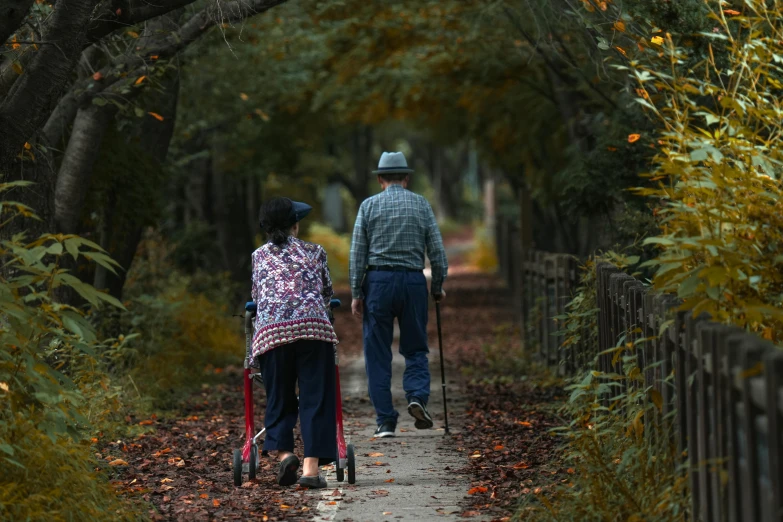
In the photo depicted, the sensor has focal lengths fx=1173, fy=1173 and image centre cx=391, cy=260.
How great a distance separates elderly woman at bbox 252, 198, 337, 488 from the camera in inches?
257

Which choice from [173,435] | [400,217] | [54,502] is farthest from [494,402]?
[54,502]

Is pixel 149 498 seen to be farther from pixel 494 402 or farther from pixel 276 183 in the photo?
pixel 276 183

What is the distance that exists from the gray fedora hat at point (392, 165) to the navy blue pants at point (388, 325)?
2.57 feet

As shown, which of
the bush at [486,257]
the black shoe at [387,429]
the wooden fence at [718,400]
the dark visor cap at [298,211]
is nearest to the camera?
the wooden fence at [718,400]

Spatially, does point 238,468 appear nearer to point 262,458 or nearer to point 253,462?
point 253,462

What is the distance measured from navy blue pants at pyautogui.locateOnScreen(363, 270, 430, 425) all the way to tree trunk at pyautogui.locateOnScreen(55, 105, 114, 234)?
2.59 meters

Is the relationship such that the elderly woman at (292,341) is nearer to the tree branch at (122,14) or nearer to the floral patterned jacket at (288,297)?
the floral patterned jacket at (288,297)

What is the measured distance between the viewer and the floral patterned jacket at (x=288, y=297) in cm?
651

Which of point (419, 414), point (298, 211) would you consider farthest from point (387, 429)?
point (298, 211)

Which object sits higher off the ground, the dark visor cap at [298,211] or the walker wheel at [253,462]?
the dark visor cap at [298,211]

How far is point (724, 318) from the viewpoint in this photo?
4660 mm

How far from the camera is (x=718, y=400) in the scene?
164 inches

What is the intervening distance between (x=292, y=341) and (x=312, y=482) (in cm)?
81

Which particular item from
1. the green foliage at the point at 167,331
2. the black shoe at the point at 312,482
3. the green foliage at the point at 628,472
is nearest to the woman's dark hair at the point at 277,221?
the black shoe at the point at 312,482
